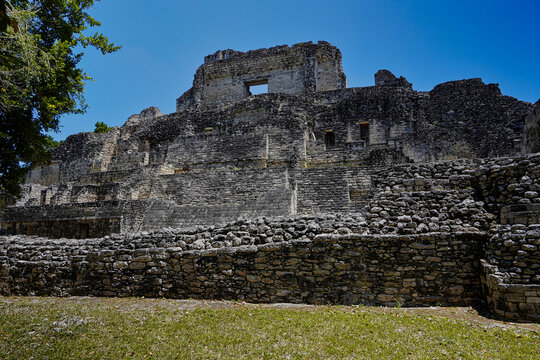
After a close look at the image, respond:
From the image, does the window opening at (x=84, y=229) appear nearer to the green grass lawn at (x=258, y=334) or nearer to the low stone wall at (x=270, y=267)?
the low stone wall at (x=270, y=267)

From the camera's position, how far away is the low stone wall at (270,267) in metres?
5.23

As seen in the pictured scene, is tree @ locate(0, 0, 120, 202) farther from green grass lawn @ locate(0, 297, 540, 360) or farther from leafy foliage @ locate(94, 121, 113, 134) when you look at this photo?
leafy foliage @ locate(94, 121, 113, 134)

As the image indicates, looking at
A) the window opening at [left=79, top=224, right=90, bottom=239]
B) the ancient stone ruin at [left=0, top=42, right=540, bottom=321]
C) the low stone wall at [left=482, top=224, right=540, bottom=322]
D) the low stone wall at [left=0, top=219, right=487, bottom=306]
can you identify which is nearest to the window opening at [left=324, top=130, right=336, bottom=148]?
the ancient stone ruin at [left=0, top=42, right=540, bottom=321]

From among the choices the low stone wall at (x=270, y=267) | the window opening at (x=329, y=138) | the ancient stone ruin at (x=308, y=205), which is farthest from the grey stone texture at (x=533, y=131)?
the window opening at (x=329, y=138)

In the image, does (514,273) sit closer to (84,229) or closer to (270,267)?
(270,267)

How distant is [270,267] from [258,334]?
1.50 metres

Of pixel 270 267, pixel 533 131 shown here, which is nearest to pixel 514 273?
pixel 270 267

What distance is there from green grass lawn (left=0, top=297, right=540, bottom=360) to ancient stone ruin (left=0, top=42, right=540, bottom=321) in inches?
22.6

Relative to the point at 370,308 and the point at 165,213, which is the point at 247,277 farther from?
the point at 165,213

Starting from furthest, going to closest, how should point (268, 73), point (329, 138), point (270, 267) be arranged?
point (268, 73) < point (329, 138) < point (270, 267)

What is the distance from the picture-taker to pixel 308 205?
36.8 ft

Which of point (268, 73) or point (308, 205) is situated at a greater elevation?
point (268, 73)

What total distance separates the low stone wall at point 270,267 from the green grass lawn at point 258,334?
357 mm

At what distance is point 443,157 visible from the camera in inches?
646
